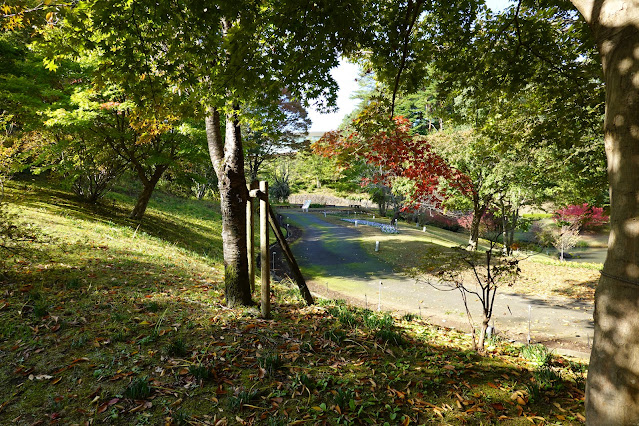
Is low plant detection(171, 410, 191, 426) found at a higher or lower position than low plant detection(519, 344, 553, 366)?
higher

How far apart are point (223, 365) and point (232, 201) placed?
2.49m

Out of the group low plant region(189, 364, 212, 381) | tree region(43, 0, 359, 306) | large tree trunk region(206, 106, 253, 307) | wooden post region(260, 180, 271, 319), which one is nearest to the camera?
low plant region(189, 364, 212, 381)

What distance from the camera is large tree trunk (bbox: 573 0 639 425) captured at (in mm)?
1919

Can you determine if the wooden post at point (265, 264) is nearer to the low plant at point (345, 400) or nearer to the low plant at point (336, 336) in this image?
the low plant at point (336, 336)

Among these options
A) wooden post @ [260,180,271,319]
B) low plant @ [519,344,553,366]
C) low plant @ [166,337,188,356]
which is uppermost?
wooden post @ [260,180,271,319]

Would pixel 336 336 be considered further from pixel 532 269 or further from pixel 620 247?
pixel 532 269

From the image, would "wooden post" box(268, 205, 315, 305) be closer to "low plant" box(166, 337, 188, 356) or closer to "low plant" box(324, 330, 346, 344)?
"low plant" box(324, 330, 346, 344)

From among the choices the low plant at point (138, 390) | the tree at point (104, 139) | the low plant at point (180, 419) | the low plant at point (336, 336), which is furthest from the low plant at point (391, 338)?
the tree at point (104, 139)

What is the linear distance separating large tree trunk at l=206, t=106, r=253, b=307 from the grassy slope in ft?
1.54

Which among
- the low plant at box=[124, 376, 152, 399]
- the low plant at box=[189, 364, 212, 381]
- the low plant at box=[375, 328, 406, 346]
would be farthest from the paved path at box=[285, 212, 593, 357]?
the low plant at box=[124, 376, 152, 399]

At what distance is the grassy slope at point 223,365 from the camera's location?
9.66 ft

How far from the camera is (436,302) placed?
1091cm

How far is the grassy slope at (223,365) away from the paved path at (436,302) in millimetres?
3624

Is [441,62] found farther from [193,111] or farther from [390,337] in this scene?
[390,337]
